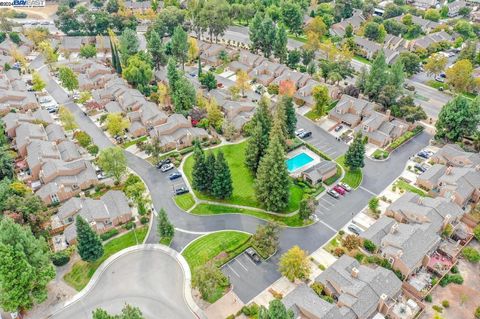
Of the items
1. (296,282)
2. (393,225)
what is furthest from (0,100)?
(393,225)

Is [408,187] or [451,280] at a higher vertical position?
[408,187]

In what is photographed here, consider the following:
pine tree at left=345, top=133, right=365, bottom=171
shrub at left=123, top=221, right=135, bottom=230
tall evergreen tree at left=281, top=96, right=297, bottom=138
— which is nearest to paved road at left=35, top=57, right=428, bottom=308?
pine tree at left=345, top=133, right=365, bottom=171

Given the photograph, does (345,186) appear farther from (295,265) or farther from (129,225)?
(129,225)

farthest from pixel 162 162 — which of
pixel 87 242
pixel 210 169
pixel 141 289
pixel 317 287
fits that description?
pixel 317 287

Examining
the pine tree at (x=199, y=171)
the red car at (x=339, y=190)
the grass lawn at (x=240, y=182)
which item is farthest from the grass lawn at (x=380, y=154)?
the pine tree at (x=199, y=171)

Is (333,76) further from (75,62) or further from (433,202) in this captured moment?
(75,62)

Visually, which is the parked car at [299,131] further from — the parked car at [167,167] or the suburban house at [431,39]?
the suburban house at [431,39]
